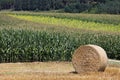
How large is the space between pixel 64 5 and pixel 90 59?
8956cm

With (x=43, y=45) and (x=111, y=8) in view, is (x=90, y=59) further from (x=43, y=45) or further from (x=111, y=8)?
(x=111, y=8)

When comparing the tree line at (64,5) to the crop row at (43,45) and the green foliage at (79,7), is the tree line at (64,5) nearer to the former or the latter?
the green foliage at (79,7)

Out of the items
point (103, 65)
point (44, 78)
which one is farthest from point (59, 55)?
point (44, 78)

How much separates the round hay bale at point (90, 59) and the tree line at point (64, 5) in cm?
6019

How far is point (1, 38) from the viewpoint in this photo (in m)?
28.6

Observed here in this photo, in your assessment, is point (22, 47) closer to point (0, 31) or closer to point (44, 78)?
point (0, 31)

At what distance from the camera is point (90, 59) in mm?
17812

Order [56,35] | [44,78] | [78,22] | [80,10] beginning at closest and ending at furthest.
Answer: [44,78], [56,35], [78,22], [80,10]

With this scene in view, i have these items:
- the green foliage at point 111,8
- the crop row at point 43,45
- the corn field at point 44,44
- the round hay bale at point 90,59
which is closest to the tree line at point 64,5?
the green foliage at point 111,8

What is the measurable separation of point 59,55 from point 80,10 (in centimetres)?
6490

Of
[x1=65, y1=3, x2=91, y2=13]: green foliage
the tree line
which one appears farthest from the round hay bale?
[x1=65, y1=3, x2=91, y2=13]: green foliage

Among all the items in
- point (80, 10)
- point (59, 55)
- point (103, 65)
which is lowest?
point (80, 10)

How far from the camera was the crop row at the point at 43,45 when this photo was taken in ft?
93.1

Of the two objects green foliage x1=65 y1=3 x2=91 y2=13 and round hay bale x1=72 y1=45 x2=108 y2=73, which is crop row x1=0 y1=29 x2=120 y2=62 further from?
green foliage x1=65 y1=3 x2=91 y2=13
